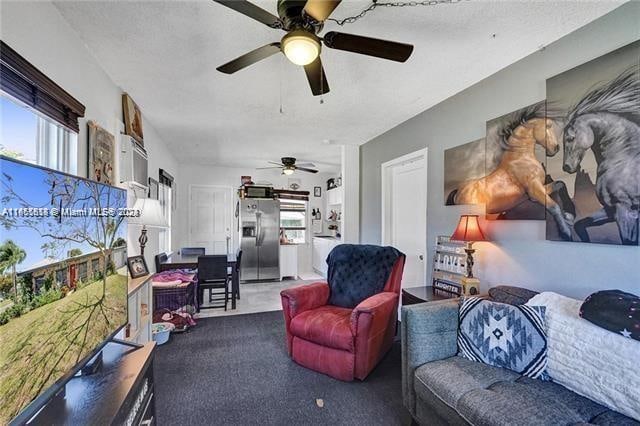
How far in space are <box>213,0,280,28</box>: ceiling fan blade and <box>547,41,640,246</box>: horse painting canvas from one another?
6.09 ft

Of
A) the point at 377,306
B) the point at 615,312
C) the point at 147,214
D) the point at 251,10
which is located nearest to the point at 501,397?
the point at 615,312

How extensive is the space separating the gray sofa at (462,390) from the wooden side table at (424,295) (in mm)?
580

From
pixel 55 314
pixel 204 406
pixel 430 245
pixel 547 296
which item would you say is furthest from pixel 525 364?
pixel 55 314

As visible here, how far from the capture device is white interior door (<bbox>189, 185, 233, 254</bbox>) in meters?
6.29

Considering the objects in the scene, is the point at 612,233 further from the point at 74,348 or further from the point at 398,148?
the point at 74,348

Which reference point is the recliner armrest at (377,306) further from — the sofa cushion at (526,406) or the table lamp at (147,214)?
the table lamp at (147,214)

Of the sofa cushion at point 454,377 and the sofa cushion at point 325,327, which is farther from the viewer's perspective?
the sofa cushion at point 325,327

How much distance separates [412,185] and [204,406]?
9.69 feet

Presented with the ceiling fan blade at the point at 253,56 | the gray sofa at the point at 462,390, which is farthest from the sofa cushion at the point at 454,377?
the ceiling fan blade at the point at 253,56

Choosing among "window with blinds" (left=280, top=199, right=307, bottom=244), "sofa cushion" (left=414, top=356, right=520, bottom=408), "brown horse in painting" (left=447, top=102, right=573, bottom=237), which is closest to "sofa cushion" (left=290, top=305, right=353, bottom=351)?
"sofa cushion" (left=414, top=356, right=520, bottom=408)

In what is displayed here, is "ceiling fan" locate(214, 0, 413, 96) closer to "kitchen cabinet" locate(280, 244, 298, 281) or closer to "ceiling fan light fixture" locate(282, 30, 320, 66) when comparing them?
"ceiling fan light fixture" locate(282, 30, 320, 66)

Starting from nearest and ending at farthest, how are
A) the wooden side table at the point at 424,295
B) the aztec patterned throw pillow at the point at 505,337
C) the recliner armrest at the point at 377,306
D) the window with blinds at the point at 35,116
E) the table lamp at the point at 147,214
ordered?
1. the window with blinds at the point at 35,116
2. the aztec patterned throw pillow at the point at 505,337
3. the recliner armrest at the point at 377,306
4. the wooden side table at the point at 424,295
5. the table lamp at the point at 147,214

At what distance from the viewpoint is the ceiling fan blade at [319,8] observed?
4.15 ft

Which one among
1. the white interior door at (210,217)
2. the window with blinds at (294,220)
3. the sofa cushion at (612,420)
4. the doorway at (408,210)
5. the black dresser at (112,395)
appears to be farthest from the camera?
the window with blinds at (294,220)
